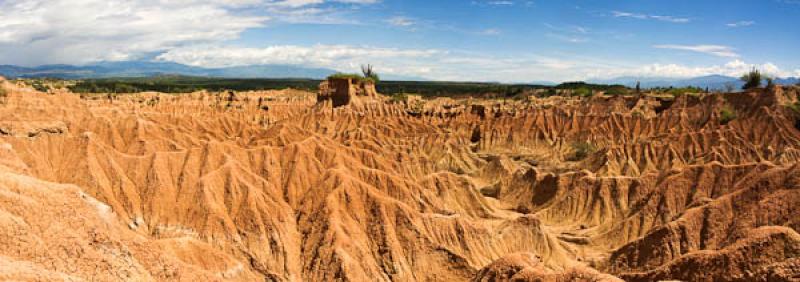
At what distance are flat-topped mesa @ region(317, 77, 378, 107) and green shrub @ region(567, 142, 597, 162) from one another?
46.6 metres

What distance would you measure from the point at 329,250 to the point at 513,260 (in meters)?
13.8

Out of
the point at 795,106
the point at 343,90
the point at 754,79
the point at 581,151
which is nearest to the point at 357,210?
the point at 581,151

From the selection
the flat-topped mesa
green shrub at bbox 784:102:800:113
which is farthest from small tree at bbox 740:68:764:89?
the flat-topped mesa

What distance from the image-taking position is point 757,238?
2411cm

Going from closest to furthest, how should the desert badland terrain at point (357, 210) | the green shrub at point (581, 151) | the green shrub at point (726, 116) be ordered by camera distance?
the desert badland terrain at point (357, 210), the green shrub at point (581, 151), the green shrub at point (726, 116)

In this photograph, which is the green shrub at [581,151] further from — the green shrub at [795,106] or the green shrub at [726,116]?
the green shrub at [795,106]

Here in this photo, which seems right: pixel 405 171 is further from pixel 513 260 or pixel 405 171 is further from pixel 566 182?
pixel 513 260

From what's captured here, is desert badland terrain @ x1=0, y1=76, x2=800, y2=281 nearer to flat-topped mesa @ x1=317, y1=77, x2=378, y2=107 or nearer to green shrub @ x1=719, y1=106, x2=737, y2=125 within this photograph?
green shrub @ x1=719, y1=106, x2=737, y2=125

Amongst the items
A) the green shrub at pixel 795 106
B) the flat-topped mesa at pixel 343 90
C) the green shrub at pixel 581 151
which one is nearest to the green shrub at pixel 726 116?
the green shrub at pixel 795 106

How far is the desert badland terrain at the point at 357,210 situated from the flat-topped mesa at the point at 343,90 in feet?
144

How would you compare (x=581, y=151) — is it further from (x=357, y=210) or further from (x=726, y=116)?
(x=357, y=210)

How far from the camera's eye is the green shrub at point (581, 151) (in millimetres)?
82375

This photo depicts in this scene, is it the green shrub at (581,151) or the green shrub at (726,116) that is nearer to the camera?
the green shrub at (581,151)

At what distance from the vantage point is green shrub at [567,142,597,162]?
82.4 m
